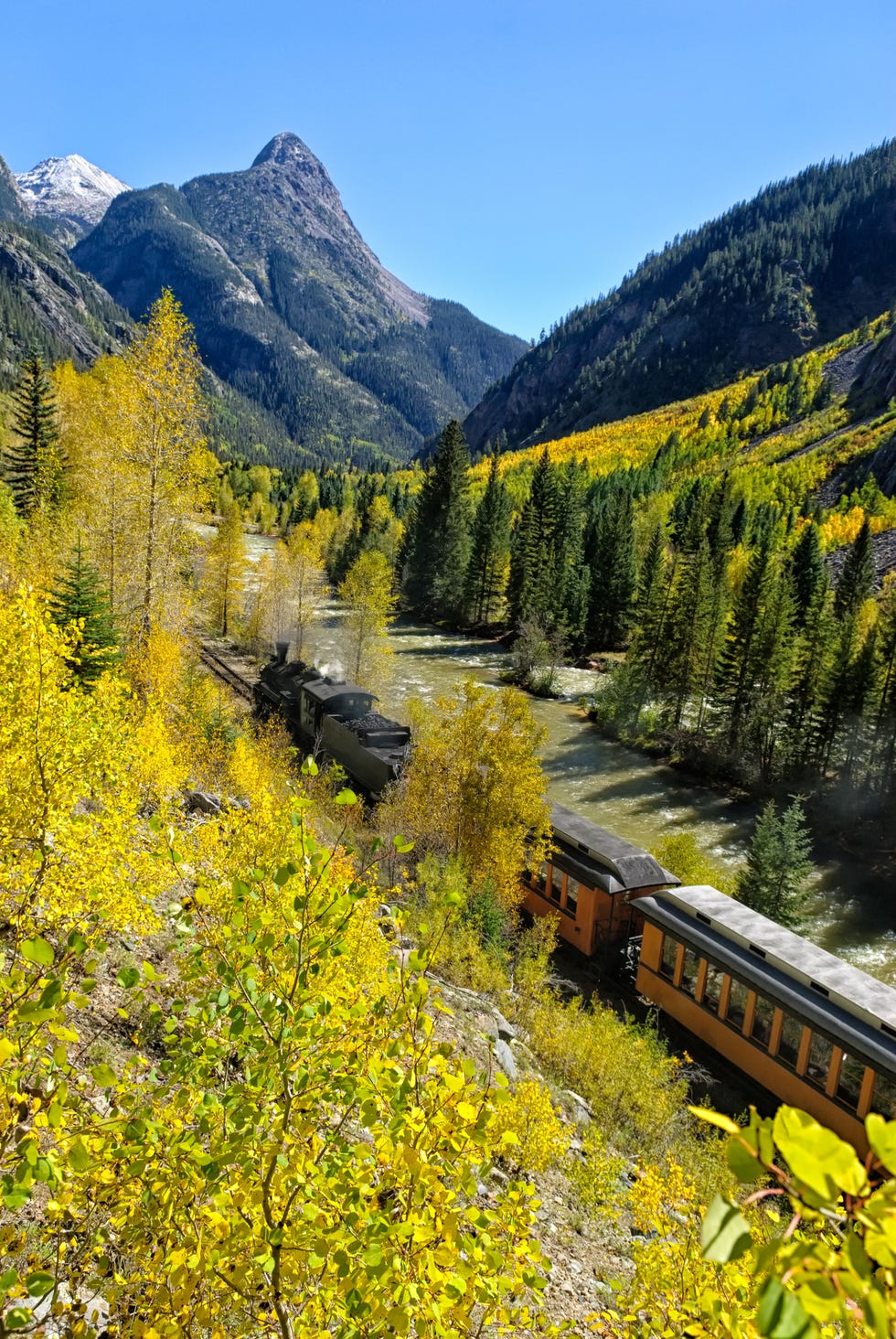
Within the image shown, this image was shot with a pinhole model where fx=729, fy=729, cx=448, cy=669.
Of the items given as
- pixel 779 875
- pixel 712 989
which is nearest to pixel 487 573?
pixel 779 875

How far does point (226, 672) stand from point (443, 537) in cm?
4072

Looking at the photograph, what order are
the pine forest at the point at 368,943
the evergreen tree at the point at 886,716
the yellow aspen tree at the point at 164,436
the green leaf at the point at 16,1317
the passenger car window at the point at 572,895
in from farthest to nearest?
the evergreen tree at the point at 886,716 → the passenger car window at the point at 572,895 → the yellow aspen tree at the point at 164,436 → the pine forest at the point at 368,943 → the green leaf at the point at 16,1317

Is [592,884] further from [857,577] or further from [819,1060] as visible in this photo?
[857,577]

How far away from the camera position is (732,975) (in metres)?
14.3

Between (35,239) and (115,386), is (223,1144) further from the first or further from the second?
(35,239)

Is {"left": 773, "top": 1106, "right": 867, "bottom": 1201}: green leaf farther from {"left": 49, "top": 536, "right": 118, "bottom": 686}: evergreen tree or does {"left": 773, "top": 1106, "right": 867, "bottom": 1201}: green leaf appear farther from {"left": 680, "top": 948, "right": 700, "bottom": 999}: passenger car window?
{"left": 49, "top": 536, "right": 118, "bottom": 686}: evergreen tree

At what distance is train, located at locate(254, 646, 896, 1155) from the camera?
494 inches

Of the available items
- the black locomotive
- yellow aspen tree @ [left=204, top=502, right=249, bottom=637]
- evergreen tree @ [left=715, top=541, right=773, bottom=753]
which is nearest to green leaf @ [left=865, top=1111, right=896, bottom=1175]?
the black locomotive

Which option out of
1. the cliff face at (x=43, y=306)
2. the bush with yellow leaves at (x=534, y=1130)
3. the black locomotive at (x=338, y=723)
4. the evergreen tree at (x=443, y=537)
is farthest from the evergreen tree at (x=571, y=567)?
the cliff face at (x=43, y=306)

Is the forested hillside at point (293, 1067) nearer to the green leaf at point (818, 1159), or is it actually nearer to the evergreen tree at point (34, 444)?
the green leaf at point (818, 1159)

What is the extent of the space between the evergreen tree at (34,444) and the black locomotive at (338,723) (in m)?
13.2

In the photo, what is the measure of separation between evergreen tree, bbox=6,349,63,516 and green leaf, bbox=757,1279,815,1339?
→ 3783 centimetres

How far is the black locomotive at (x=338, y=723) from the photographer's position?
24641 millimetres

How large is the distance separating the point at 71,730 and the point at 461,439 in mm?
81347
